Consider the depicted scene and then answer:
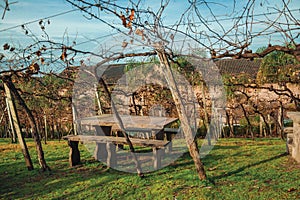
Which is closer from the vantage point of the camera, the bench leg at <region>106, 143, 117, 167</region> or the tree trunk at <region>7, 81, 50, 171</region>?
the tree trunk at <region>7, 81, 50, 171</region>

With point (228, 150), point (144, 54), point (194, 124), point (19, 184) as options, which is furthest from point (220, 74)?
point (19, 184)

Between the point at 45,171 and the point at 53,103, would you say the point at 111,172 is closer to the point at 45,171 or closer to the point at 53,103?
the point at 45,171

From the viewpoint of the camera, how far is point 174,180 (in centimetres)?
433

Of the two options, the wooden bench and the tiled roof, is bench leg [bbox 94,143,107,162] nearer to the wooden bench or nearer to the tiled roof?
the wooden bench

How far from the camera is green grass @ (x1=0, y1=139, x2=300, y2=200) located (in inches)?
150

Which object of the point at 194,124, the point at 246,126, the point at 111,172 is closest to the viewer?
the point at 111,172

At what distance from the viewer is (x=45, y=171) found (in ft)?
17.3

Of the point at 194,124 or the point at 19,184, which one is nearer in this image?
the point at 19,184

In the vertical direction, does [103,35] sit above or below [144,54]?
above

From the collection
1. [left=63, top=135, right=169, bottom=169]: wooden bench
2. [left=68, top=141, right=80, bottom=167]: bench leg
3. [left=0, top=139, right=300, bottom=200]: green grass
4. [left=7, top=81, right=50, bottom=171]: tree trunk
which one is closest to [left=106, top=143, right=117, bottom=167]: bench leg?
[left=63, top=135, right=169, bottom=169]: wooden bench

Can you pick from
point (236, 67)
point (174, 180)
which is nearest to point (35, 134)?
point (174, 180)

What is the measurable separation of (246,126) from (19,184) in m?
6.54

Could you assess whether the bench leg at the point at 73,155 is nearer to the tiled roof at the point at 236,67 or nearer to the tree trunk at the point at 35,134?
the tree trunk at the point at 35,134

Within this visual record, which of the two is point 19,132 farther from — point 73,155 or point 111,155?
point 111,155
